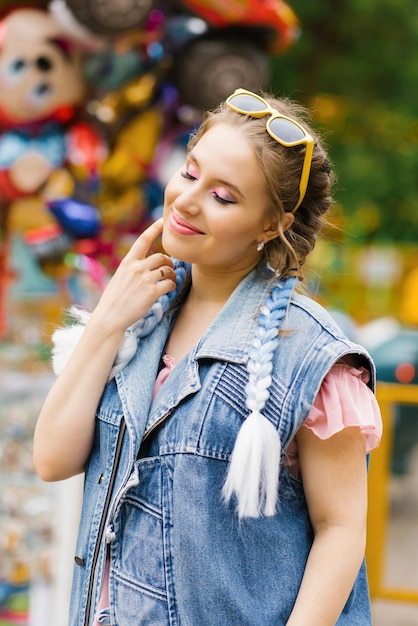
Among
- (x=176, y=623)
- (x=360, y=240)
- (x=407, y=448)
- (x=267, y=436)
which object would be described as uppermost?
(x=360, y=240)

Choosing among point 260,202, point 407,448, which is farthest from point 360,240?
point 260,202

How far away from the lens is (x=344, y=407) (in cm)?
144

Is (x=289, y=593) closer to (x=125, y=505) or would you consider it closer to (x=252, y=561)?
(x=252, y=561)

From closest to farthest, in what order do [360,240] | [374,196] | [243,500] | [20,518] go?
[243,500] → [20,518] → [374,196] → [360,240]

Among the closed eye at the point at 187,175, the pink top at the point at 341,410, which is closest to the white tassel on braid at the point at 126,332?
the closed eye at the point at 187,175

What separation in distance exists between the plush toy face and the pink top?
299 centimetres

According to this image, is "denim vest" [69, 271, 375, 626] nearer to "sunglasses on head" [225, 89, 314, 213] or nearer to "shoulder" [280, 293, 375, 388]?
"shoulder" [280, 293, 375, 388]

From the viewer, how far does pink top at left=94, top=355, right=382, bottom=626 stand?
4.68 ft

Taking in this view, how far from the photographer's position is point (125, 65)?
4250 millimetres

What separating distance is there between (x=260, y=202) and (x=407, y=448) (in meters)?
3.19

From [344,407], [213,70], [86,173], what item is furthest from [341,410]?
[213,70]

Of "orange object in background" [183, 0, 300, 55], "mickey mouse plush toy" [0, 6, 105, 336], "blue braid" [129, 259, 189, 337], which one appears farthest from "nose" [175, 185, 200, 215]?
"orange object in background" [183, 0, 300, 55]

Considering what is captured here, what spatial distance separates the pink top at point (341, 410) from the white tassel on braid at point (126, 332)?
1.18 ft

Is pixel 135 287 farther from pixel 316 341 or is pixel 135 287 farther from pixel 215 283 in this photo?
pixel 316 341
